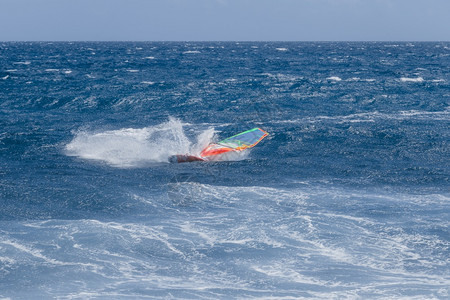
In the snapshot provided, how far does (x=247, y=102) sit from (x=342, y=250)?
36.8 metres

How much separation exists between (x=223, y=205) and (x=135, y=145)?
12.2 m

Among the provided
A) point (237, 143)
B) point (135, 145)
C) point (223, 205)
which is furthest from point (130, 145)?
point (223, 205)

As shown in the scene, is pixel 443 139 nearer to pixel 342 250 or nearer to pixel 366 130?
pixel 366 130

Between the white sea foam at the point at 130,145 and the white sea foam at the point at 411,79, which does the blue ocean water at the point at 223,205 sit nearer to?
the white sea foam at the point at 130,145

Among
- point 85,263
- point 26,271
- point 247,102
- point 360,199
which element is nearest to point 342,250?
point 360,199

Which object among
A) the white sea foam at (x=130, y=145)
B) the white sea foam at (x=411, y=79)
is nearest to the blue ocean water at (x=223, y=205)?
the white sea foam at (x=130, y=145)

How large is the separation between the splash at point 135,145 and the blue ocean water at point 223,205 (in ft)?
0.58

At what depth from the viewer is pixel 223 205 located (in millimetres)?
23125

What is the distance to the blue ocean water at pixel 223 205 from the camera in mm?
16516

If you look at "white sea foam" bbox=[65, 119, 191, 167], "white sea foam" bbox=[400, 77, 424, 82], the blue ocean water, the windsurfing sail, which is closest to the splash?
"white sea foam" bbox=[65, 119, 191, 167]

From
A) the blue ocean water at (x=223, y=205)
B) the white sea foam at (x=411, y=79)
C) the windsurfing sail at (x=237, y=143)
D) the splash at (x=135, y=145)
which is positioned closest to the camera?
the blue ocean water at (x=223, y=205)

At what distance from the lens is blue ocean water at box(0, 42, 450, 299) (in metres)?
16.5

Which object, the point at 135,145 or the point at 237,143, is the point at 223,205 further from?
the point at 135,145

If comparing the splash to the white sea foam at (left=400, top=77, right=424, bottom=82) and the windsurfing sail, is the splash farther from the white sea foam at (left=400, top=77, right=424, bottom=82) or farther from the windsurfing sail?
the white sea foam at (left=400, top=77, right=424, bottom=82)
